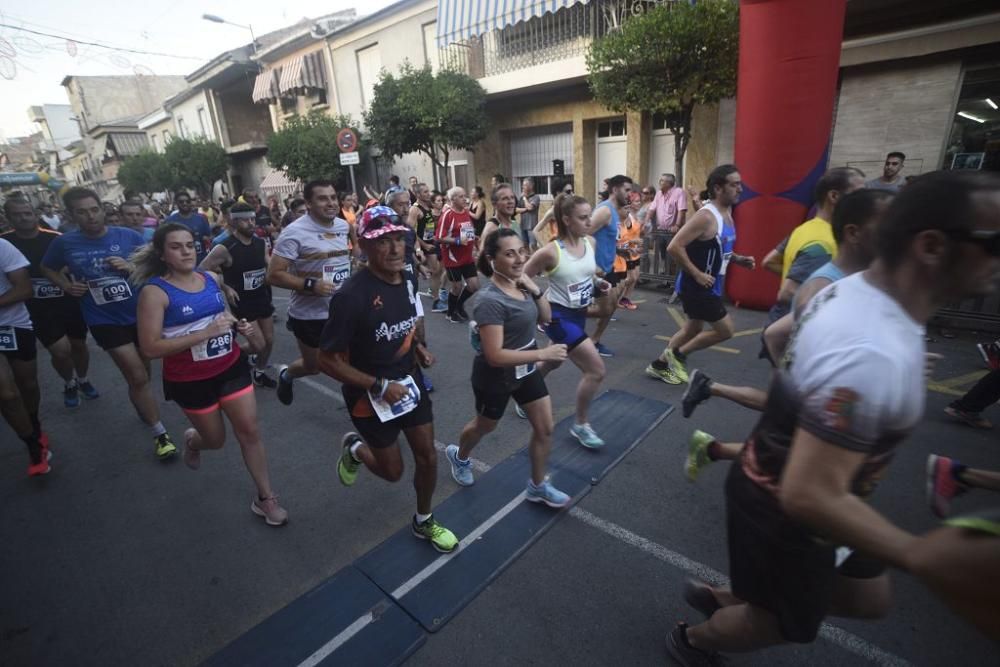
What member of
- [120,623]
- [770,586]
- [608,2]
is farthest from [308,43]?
[770,586]

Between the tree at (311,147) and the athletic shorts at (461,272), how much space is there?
42.3ft

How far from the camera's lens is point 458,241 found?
6.89 metres

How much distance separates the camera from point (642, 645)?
91.1 inches

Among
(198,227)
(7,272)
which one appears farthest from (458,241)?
(198,227)

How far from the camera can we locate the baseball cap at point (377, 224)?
8.28 feet

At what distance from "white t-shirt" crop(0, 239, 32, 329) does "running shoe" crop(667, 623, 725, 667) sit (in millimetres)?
5101

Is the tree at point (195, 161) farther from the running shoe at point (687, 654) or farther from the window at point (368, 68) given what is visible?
the running shoe at point (687, 654)

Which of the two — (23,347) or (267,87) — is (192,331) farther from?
(267,87)

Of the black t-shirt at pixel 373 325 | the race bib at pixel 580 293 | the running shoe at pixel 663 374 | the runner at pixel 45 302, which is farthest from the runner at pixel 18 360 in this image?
the running shoe at pixel 663 374

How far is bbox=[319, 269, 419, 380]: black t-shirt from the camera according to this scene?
2.50 metres

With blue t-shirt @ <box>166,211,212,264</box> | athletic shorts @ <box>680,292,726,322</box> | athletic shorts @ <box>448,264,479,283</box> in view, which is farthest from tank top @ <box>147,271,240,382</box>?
blue t-shirt @ <box>166,211,212,264</box>

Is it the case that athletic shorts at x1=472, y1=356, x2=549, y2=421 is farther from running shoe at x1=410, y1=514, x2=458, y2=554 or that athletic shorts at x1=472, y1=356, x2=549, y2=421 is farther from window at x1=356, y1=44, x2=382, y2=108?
window at x1=356, y1=44, x2=382, y2=108

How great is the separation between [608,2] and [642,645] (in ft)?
45.4

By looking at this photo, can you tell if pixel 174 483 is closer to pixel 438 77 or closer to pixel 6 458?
pixel 6 458
